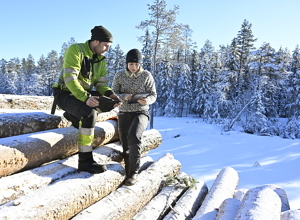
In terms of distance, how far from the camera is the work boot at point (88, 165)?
2.96 meters

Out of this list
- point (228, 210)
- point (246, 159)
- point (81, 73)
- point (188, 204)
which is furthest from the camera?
point (246, 159)

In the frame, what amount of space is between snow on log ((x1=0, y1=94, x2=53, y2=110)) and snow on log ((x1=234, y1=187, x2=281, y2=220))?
4654 mm

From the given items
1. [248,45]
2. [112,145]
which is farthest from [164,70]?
[112,145]

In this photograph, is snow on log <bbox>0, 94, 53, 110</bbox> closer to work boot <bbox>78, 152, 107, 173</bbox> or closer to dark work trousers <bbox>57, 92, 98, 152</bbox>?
dark work trousers <bbox>57, 92, 98, 152</bbox>

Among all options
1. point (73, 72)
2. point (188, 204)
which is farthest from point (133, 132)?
point (188, 204)

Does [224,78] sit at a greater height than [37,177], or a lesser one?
greater

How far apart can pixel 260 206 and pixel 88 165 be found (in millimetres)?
2160

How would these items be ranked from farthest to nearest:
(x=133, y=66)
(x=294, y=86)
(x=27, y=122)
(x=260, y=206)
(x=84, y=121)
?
(x=294, y=86) < (x=133, y=66) < (x=27, y=122) < (x=84, y=121) < (x=260, y=206)

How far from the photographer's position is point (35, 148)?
2.94 metres

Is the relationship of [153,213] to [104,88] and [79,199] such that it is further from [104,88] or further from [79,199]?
[104,88]

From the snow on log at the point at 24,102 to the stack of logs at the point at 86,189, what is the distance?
57.5 inches

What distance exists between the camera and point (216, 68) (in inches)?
1412

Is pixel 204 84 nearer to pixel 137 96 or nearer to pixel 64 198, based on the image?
pixel 137 96

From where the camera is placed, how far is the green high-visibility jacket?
9.74ft
